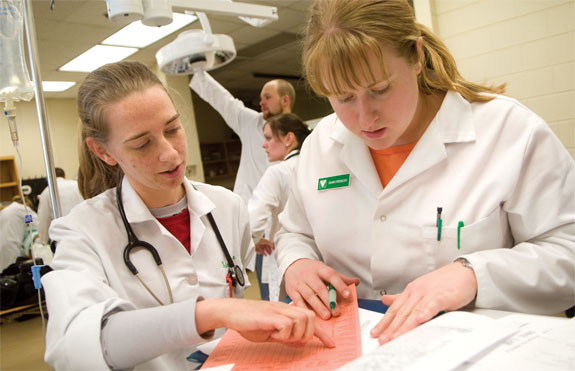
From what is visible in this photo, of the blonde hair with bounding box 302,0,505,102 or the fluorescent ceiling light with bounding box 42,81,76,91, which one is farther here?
the fluorescent ceiling light with bounding box 42,81,76,91

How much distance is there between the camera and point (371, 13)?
846 mm

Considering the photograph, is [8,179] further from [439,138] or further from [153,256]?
[439,138]

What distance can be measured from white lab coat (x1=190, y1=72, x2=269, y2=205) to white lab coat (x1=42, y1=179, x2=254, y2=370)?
6.26 feet

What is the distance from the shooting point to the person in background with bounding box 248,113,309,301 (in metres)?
2.20

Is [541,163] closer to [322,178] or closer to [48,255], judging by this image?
[322,178]

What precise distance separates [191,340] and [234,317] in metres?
0.10

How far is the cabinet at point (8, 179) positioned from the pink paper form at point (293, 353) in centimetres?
623

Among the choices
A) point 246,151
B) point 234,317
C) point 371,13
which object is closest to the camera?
point 234,317

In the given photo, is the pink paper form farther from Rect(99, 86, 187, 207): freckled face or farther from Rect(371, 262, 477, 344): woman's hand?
Rect(99, 86, 187, 207): freckled face

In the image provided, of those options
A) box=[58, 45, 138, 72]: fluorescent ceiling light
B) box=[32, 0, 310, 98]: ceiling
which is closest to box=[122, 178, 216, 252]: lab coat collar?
box=[32, 0, 310, 98]: ceiling

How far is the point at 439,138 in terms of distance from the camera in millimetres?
956

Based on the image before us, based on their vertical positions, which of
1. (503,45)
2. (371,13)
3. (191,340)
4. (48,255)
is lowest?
(48,255)

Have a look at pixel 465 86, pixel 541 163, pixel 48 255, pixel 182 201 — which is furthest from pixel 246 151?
pixel 541 163

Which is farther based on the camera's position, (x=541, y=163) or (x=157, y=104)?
(x=157, y=104)
